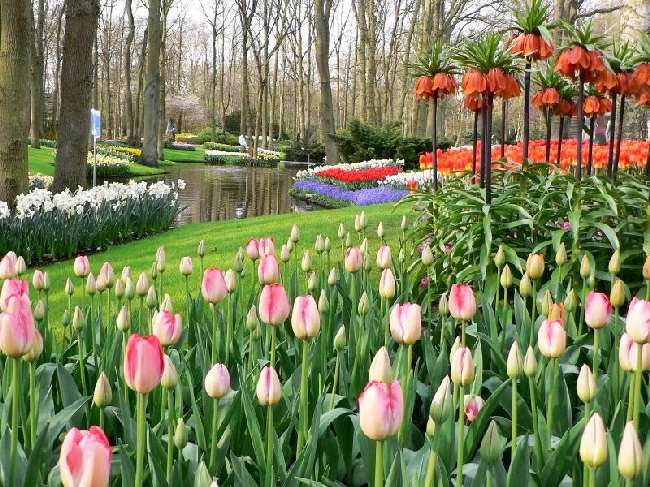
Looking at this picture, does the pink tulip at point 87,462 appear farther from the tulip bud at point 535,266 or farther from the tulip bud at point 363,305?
the tulip bud at point 535,266

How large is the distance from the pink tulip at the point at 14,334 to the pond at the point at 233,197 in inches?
393

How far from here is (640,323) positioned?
1.37 metres

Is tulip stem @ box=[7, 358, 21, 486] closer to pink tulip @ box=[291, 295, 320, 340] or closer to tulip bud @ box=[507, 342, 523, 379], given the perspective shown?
pink tulip @ box=[291, 295, 320, 340]

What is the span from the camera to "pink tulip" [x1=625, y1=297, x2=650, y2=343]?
1365 millimetres

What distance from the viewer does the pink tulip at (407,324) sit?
5.08 feet

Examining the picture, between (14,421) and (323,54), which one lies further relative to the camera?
(323,54)

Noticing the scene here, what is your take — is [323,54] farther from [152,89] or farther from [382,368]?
[382,368]

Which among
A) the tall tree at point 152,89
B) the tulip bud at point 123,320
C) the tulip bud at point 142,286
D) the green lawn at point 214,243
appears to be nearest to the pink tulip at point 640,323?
the tulip bud at point 123,320

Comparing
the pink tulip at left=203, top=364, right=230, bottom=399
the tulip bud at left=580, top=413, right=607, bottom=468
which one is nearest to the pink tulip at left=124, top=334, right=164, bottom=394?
the pink tulip at left=203, top=364, right=230, bottom=399

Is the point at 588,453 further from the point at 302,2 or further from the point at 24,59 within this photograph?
the point at 302,2

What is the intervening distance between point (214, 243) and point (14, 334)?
5818mm

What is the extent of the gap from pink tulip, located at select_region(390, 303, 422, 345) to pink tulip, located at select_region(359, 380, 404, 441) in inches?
19.5

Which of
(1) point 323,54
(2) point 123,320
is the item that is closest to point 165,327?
(2) point 123,320

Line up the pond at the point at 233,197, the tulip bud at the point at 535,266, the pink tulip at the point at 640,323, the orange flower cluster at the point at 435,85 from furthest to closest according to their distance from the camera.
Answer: the pond at the point at 233,197 < the orange flower cluster at the point at 435,85 < the tulip bud at the point at 535,266 < the pink tulip at the point at 640,323
